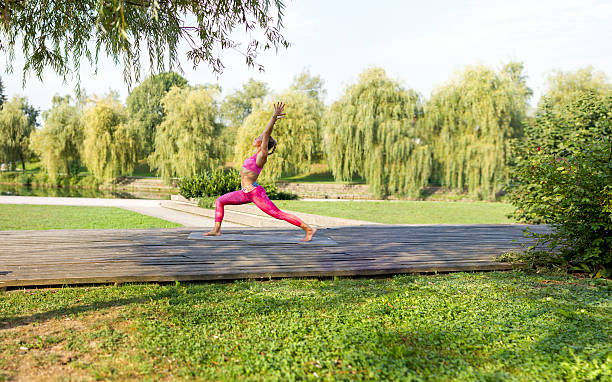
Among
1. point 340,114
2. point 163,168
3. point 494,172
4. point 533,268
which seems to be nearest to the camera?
point 533,268

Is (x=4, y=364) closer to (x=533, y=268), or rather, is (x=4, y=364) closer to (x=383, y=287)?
(x=383, y=287)

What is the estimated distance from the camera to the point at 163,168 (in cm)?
3222

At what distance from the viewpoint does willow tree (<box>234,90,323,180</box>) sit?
29953 millimetres

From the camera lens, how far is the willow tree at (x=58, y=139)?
34.3 metres

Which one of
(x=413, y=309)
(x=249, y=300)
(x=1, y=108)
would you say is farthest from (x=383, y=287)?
(x=1, y=108)

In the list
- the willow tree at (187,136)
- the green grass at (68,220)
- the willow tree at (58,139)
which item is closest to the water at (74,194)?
the willow tree at (187,136)

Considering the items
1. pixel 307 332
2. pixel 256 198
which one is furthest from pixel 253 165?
pixel 307 332

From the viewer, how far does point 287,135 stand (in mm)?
30703

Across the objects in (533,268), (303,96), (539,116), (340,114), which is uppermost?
(303,96)

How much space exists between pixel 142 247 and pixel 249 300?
103 inches

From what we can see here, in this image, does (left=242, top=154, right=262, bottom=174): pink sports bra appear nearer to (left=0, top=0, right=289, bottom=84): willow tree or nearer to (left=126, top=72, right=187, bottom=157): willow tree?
(left=0, top=0, right=289, bottom=84): willow tree

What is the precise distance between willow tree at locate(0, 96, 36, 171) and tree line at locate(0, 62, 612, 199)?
554 centimetres

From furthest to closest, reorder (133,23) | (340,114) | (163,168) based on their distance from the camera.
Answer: (163,168), (340,114), (133,23)

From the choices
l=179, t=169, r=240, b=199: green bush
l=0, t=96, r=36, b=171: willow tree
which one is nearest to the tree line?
l=179, t=169, r=240, b=199: green bush
